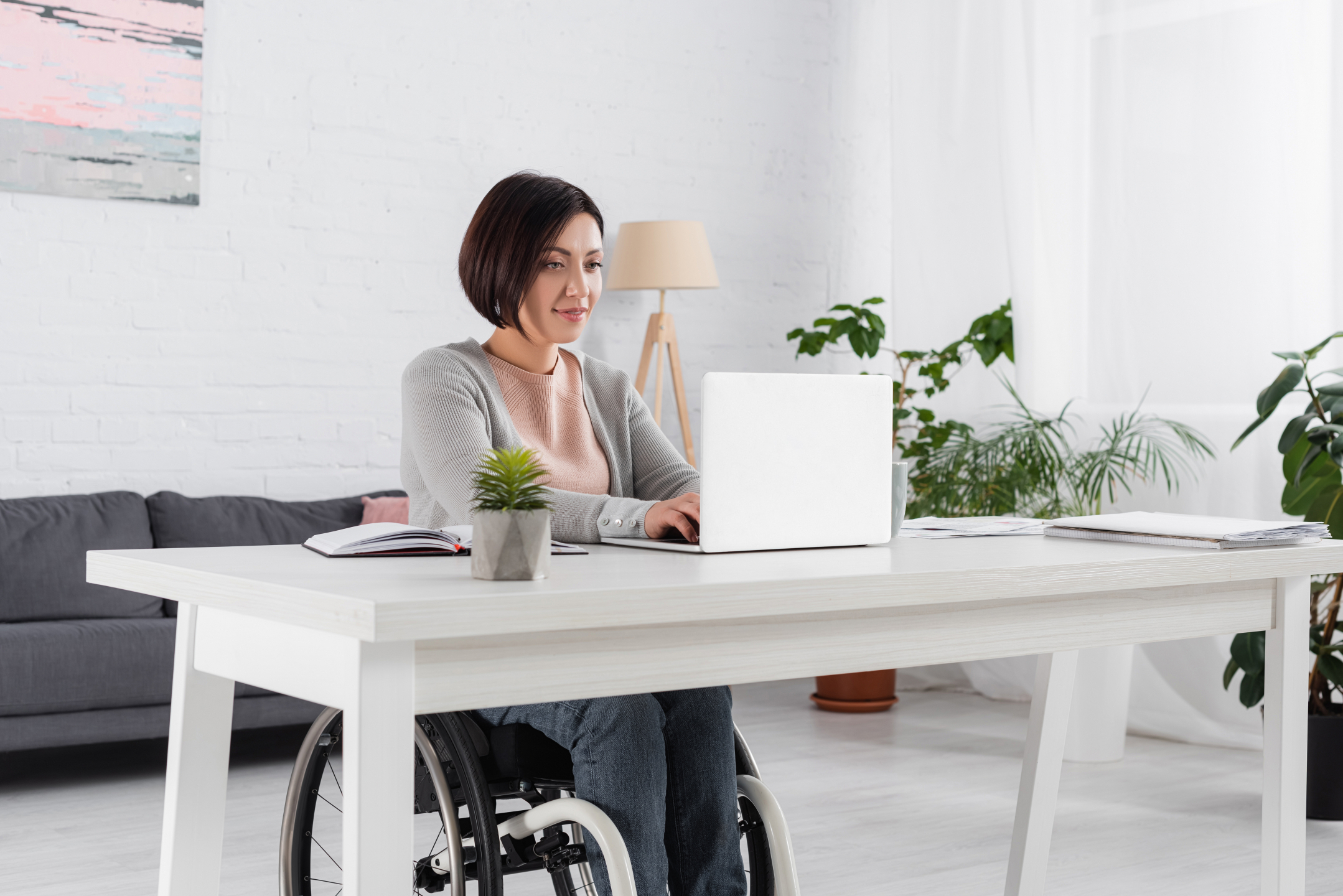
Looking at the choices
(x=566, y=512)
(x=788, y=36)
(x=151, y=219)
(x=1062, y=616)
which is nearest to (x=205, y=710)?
(x=566, y=512)

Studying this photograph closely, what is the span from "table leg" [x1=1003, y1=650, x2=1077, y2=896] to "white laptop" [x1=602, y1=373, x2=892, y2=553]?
2.04 ft

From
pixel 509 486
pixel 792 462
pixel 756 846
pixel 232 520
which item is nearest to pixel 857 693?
pixel 232 520

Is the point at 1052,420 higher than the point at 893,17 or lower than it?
lower

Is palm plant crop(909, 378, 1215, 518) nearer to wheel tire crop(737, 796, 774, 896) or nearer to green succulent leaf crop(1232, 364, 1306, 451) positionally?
green succulent leaf crop(1232, 364, 1306, 451)

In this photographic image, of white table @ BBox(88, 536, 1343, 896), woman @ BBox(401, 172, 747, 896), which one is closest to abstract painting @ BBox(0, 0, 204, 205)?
woman @ BBox(401, 172, 747, 896)

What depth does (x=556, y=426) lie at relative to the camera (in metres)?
1.96

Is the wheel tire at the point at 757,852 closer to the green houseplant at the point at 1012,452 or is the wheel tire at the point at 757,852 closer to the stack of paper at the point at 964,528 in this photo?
the stack of paper at the point at 964,528

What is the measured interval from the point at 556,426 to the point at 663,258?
7.55 ft

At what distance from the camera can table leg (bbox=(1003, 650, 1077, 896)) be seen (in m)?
2.03

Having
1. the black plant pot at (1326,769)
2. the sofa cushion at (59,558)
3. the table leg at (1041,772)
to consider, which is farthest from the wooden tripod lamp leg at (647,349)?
the table leg at (1041,772)

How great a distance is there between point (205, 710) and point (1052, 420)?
9.39 ft

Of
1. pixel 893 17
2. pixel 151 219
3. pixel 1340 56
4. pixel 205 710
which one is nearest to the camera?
pixel 205 710

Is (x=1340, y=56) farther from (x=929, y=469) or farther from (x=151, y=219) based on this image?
(x=151, y=219)

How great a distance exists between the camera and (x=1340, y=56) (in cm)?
334
